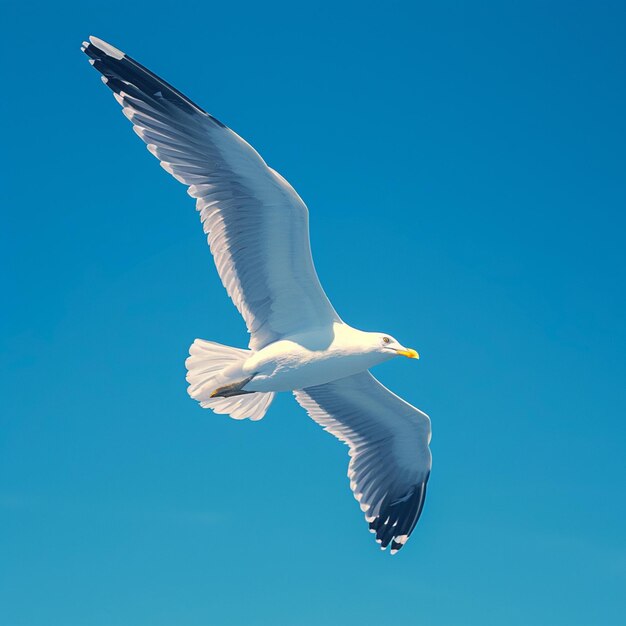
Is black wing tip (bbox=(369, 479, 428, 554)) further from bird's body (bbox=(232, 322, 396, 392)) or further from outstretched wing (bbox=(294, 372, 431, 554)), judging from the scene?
bird's body (bbox=(232, 322, 396, 392))

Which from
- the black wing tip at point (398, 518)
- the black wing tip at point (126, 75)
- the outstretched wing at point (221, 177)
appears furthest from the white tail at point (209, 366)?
the black wing tip at point (398, 518)

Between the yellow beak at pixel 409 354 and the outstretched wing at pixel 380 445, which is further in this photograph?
Result: the outstretched wing at pixel 380 445

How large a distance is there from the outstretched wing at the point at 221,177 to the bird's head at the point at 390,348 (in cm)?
94

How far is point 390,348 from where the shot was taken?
10289 millimetres

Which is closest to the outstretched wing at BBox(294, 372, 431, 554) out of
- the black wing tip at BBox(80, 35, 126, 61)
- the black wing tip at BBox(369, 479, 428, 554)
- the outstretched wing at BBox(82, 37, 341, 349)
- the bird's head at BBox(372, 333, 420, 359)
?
the black wing tip at BBox(369, 479, 428, 554)

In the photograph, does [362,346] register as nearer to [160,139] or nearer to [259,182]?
[259,182]

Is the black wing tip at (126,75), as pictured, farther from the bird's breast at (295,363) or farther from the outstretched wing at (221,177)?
the bird's breast at (295,363)

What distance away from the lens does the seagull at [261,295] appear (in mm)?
9555

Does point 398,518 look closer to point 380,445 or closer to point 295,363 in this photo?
point 380,445

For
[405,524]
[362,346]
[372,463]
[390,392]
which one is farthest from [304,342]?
[405,524]

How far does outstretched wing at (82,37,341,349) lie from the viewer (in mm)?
9477

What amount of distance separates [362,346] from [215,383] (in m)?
1.68

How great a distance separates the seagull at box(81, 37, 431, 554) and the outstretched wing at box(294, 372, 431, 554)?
2cm

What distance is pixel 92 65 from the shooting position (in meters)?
9.60
